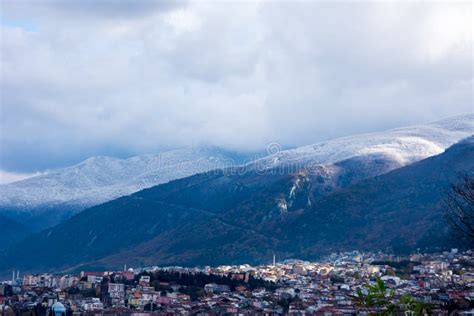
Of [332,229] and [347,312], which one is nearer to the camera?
[347,312]

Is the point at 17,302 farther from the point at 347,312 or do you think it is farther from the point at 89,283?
the point at 347,312

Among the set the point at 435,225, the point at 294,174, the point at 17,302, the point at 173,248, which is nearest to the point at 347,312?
the point at 17,302

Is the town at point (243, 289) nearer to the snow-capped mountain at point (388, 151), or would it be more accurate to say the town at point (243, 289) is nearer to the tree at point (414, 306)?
the tree at point (414, 306)

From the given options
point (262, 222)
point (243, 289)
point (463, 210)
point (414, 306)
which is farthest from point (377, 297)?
point (262, 222)

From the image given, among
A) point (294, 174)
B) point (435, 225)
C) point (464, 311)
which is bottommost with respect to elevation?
point (464, 311)

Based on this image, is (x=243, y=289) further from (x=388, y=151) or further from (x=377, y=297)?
(x=388, y=151)

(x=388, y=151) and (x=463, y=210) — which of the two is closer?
(x=463, y=210)

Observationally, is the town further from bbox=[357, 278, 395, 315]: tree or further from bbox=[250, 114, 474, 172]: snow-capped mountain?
bbox=[250, 114, 474, 172]: snow-capped mountain
